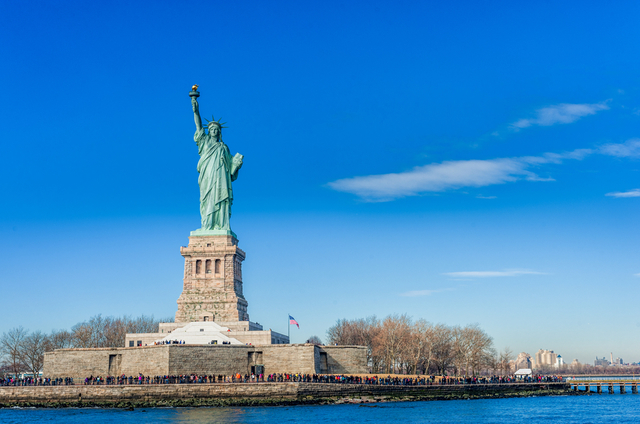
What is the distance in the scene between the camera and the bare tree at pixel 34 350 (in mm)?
69062

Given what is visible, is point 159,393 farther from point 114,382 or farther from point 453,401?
point 453,401

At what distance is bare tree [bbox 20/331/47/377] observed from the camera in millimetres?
69062

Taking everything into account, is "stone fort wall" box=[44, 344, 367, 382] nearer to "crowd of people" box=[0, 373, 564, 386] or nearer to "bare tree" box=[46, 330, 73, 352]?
"crowd of people" box=[0, 373, 564, 386]

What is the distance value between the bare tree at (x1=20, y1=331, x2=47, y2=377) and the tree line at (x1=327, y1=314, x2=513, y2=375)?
1274 inches

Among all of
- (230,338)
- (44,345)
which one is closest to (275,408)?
(230,338)

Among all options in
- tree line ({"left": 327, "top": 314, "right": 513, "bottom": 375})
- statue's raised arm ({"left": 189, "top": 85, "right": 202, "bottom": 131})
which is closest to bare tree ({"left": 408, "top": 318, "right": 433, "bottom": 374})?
tree line ({"left": 327, "top": 314, "right": 513, "bottom": 375})

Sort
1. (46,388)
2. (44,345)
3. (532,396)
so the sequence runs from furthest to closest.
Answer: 1. (44,345)
2. (532,396)
3. (46,388)

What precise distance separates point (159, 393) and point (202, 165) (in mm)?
22204

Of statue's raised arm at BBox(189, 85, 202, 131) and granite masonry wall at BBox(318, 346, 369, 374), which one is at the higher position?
statue's raised arm at BBox(189, 85, 202, 131)

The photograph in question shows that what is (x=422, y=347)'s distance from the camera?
70188mm

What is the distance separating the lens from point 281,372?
48.6 metres

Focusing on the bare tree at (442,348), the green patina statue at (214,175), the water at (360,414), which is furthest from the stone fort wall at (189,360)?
the bare tree at (442,348)

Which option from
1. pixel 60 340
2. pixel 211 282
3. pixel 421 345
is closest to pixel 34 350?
pixel 60 340

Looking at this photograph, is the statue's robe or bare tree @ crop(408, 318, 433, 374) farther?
bare tree @ crop(408, 318, 433, 374)
